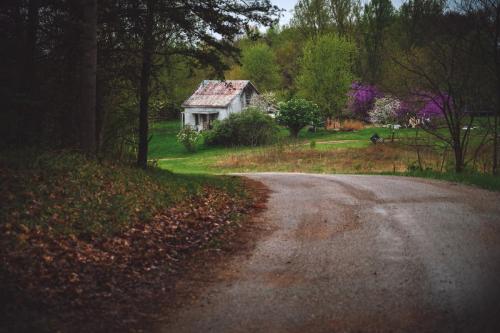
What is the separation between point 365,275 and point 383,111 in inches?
1671

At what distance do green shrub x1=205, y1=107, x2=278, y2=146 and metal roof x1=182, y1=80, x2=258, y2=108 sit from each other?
39.7ft

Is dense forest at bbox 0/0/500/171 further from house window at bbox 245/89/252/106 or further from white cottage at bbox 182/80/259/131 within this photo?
house window at bbox 245/89/252/106

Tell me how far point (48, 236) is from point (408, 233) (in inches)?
222

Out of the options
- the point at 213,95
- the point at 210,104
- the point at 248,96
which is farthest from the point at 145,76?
the point at 248,96

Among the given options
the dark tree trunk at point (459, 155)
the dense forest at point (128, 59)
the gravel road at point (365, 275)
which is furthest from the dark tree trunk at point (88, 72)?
the dark tree trunk at point (459, 155)

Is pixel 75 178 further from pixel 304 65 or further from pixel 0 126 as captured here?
pixel 304 65

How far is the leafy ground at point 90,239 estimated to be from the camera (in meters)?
5.00

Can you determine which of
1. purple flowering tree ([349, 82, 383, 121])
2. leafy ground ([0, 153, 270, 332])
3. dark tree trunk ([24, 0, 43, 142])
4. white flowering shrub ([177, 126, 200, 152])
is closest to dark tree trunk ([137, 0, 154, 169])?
leafy ground ([0, 153, 270, 332])

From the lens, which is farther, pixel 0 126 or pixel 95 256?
pixel 0 126

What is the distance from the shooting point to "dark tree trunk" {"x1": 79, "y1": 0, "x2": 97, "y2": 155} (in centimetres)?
1032

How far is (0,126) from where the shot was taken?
1013 centimetres

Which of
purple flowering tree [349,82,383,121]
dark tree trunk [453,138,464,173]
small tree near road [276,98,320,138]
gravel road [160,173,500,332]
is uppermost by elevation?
purple flowering tree [349,82,383,121]

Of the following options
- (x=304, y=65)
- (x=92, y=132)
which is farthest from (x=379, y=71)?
(x=92, y=132)

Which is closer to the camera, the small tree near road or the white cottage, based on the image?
the small tree near road
